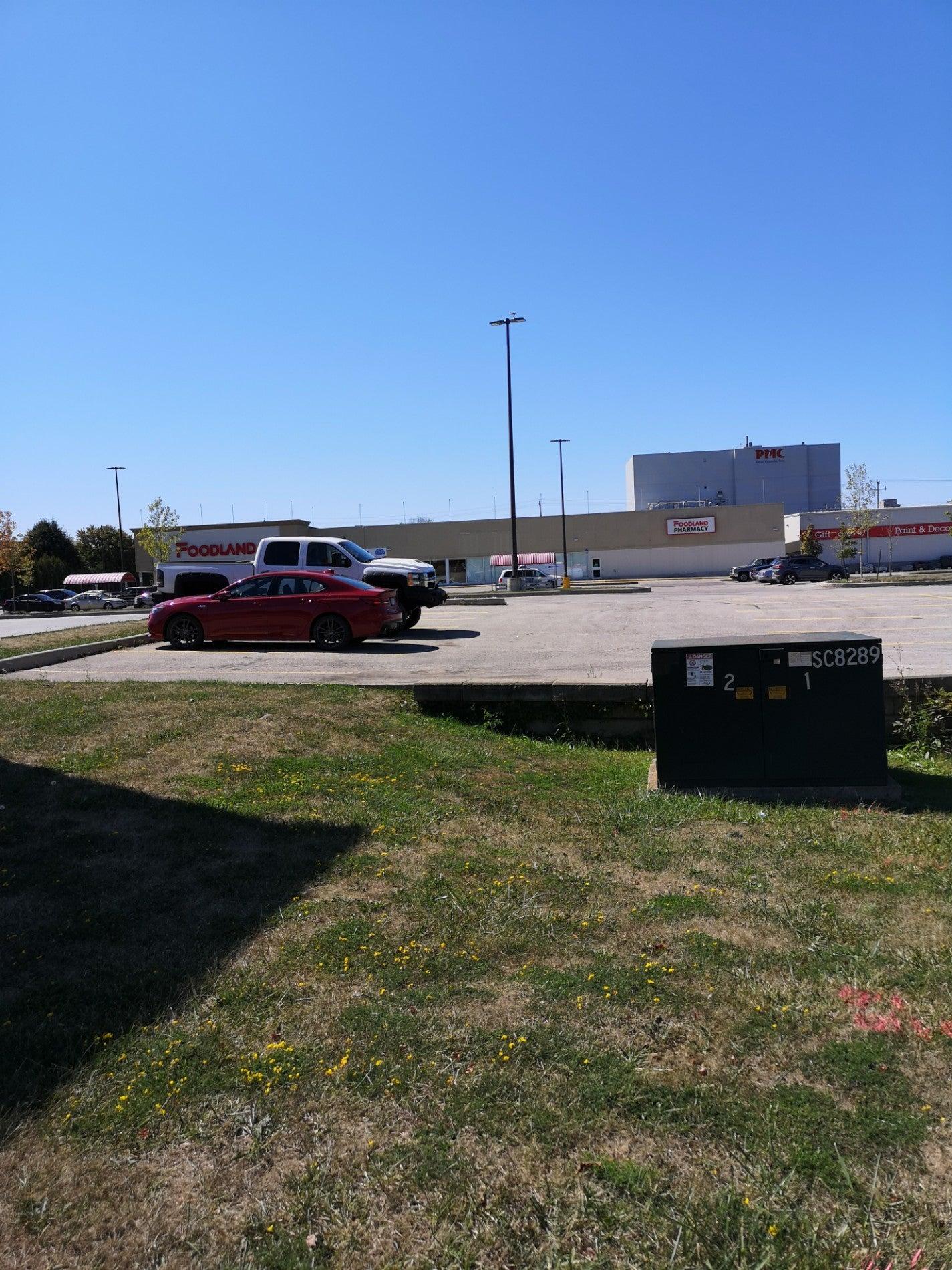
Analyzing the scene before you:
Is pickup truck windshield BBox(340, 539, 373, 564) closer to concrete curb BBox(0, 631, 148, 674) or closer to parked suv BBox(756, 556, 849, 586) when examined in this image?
concrete curb BBox(0, 631, 148, 674)

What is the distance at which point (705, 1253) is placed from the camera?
7.98 ft

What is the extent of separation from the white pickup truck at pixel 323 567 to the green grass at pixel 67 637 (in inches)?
47.7

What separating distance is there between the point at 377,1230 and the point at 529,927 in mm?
1892

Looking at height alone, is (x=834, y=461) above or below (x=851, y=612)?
above

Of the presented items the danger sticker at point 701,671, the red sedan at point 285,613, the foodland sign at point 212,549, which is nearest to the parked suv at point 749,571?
the foodland sign at point 212,549

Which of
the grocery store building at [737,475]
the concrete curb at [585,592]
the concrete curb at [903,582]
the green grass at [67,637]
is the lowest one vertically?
the concrete curb at [903,582]

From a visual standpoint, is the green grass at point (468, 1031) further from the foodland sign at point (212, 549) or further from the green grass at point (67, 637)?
the foodland sign at point (212, 549)

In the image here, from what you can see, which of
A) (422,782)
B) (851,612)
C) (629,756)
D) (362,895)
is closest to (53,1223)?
(362,895)

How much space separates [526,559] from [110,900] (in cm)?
7145

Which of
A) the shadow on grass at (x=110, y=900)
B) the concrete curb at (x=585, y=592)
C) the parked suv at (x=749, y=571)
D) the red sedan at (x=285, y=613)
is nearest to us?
the shadow on grass at (x=110, y=900)

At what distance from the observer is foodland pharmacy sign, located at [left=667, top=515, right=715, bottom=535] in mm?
76062

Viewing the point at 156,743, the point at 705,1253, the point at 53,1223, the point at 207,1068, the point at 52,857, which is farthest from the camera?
the point at 156,743

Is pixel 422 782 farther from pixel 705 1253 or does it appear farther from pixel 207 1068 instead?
pixel 705 1253

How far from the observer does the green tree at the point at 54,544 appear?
284 feet
